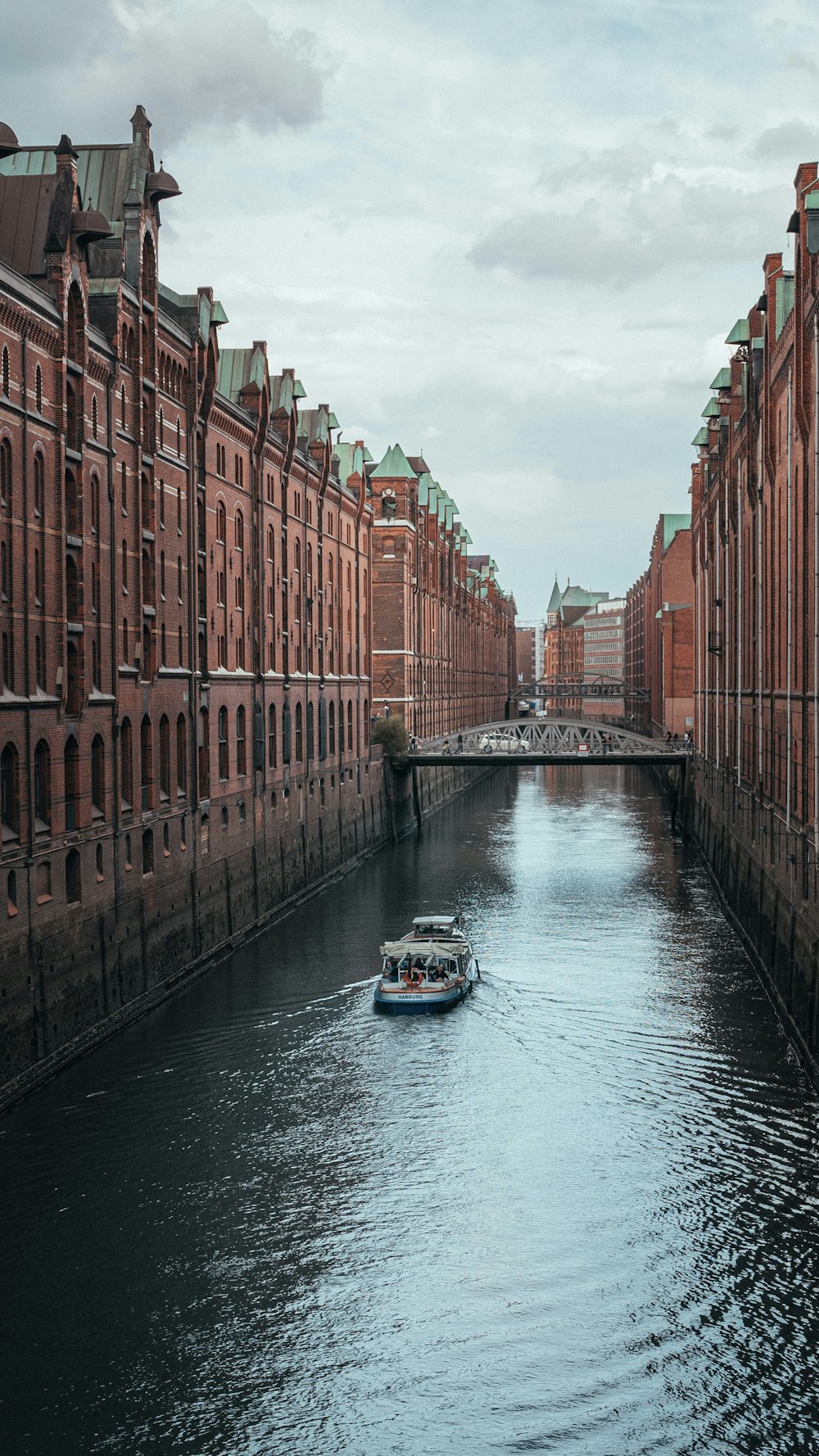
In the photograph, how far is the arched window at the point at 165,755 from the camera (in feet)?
138

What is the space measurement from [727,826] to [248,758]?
19.5 metres

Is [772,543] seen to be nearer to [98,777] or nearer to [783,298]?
[783,298]

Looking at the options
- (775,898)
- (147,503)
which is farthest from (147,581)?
(775,898)

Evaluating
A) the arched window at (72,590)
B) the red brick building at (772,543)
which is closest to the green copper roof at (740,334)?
the red brick building at (772,543)

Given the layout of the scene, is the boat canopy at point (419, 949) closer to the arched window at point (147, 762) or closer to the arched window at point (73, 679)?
the arched window at point (147, 762)

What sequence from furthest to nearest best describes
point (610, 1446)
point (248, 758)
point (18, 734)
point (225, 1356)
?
point (248, 758) < point (18, 734) < point (225, 1356) < point (610, 1446)

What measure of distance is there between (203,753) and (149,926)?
371 inches

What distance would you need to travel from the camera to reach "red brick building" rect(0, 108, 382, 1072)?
3056 cm

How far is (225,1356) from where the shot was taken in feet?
64.0

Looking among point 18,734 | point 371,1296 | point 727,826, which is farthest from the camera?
point 727,826

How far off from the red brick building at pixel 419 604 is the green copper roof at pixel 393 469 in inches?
3.2

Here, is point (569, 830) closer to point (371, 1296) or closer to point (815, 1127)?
point (815, 1127)

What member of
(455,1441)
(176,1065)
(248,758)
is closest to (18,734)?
(176,1065)

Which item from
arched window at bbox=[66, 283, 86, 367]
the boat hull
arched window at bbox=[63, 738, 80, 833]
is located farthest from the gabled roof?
the boat hull
